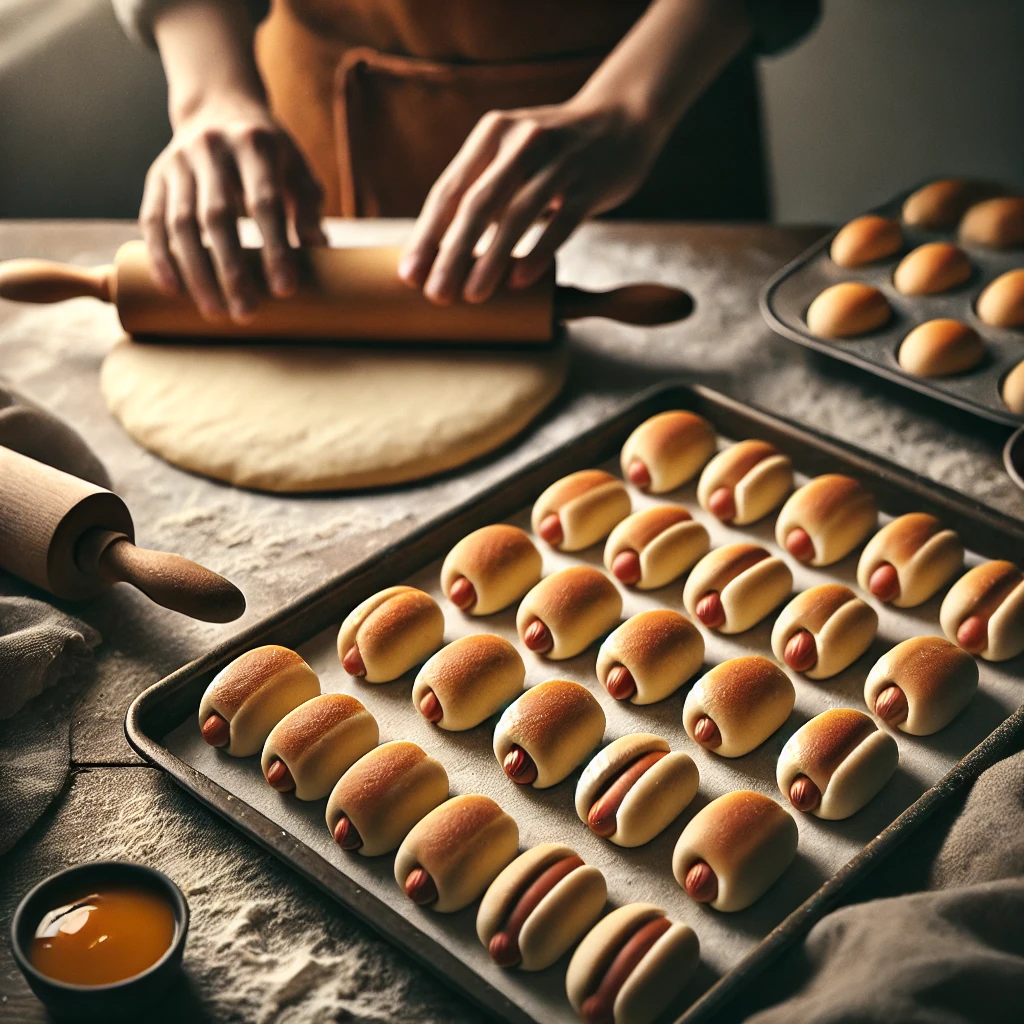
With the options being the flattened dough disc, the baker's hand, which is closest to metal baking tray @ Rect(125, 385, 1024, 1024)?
the flattened dough disc

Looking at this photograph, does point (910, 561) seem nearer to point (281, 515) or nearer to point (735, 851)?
point (735, 851)

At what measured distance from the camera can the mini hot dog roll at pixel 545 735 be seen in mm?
1125

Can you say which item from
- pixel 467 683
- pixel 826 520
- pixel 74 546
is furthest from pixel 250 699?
pixel 826 520

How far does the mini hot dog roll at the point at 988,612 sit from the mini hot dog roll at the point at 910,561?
3 centimetres

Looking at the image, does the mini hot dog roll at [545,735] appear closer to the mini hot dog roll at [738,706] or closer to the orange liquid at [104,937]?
the mini hot dog roll at [738,706]

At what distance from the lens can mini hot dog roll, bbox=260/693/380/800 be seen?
1.11 meters

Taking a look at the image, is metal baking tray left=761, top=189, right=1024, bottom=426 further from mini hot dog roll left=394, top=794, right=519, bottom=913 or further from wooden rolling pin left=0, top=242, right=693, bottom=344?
mini hot dog roll left=394, top=794, right=519, bottom=913

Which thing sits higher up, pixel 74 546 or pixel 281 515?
pixel 74 546

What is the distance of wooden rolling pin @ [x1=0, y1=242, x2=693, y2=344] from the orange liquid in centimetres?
97

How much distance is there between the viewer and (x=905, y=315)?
173 centimetres

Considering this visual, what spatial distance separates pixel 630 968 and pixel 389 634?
45cm

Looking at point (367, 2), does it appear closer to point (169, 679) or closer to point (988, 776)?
point (169, 679)

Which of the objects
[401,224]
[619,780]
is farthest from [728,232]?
[619,780]

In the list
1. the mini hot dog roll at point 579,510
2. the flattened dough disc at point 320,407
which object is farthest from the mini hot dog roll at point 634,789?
the flattened dough disc at point 320,407
